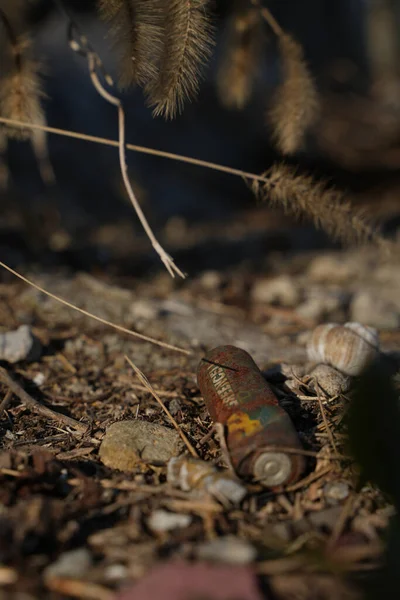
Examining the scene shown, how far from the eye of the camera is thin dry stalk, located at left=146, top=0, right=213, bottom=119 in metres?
1.74

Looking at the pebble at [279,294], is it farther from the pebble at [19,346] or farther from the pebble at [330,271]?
the pebble at [19,346]

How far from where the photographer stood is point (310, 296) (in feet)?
10.3

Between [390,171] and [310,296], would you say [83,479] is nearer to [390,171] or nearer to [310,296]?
[310,296]

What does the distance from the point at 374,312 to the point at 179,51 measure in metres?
1.66

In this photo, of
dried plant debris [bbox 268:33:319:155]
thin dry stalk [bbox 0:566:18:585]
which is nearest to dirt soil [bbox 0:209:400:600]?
thin dry stalk [bbox 0:566:18:585]

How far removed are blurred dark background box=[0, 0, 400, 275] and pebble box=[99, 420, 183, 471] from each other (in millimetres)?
1926

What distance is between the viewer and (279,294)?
10.4ft

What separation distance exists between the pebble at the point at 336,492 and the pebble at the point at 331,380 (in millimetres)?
405

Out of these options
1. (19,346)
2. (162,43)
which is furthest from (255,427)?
(162,43)

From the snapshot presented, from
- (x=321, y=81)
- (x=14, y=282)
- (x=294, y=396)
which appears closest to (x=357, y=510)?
(x=294, y=396)

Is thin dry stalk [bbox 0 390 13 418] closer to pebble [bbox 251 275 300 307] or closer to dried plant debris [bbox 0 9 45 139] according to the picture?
dried plant debris [bbox 0 9 45 139]

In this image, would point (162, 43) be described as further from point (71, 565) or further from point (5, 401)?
point (71, 565)

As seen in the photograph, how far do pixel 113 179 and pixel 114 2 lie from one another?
11.5ft

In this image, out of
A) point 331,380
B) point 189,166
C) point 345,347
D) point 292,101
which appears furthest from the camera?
point 189,166
